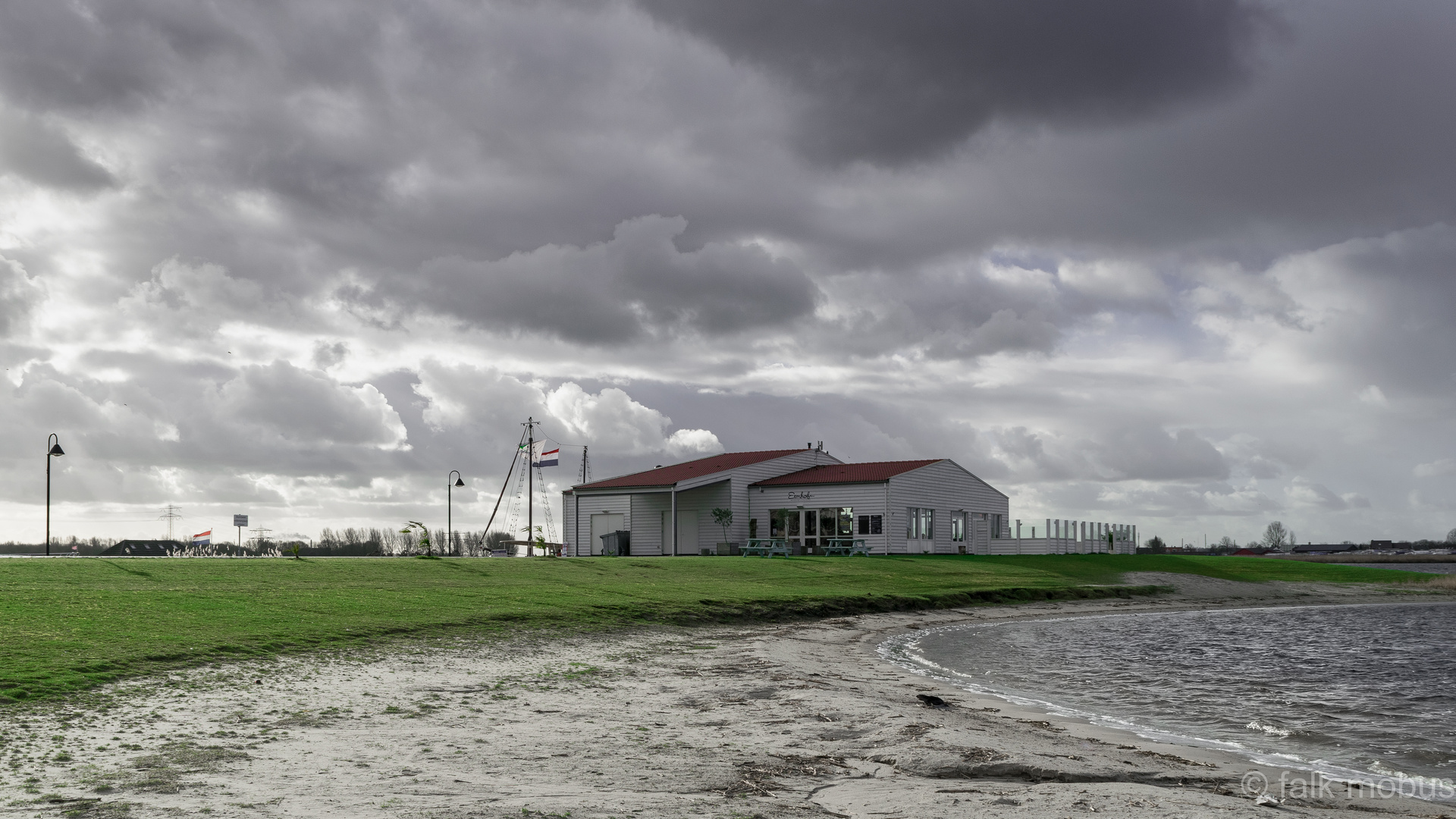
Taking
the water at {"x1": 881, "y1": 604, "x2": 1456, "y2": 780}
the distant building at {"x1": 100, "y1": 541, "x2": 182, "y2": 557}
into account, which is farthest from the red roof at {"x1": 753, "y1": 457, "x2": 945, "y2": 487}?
the distant building at {"x1": 100, "y1": 541, "x2": 182, "y2": 557}

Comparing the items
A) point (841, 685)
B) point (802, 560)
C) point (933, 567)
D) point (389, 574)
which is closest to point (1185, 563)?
point (933, 567)

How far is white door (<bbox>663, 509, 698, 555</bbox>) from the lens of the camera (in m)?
51.9

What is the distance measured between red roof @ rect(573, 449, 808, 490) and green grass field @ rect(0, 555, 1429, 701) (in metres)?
11.1

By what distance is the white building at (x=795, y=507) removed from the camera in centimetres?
4916

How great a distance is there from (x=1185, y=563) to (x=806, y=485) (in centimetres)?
2019

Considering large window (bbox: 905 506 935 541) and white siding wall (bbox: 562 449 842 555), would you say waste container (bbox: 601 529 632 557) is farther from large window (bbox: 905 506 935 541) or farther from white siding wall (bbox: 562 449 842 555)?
large window (bbox: 905 506 935 541)

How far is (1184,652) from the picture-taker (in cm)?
2083

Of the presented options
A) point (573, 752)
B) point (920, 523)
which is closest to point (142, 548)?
point (920, 523)

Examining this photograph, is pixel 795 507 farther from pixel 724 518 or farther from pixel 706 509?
pixel 706 509

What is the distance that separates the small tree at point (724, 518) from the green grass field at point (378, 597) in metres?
8.82

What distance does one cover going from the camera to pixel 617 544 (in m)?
52.0

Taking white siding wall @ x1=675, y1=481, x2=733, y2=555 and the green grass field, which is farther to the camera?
white siding wall @ x1=675, y1=481, x2=733, y2=555

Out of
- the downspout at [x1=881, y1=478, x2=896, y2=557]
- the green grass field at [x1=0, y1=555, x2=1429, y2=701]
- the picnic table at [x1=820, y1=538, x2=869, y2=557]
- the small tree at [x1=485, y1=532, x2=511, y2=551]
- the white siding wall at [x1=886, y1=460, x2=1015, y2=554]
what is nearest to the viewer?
the green grass field at [x1=0, y1=555, x2=1429, y2=701]

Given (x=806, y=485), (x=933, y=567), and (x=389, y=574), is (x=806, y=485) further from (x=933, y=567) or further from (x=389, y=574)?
(x=389, y=574)
